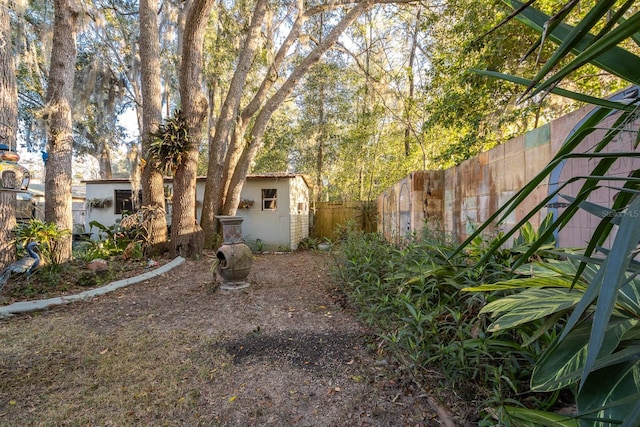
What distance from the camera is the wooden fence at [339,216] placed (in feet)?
34.0

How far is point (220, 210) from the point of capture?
794cm

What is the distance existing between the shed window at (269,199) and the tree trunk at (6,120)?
5961 mm

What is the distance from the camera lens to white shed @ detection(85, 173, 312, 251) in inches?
369

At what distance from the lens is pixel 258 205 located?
31.4ft

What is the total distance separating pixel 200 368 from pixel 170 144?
5042mm

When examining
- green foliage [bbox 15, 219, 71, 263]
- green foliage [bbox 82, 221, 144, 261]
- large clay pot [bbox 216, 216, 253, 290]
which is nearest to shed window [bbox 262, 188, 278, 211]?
green foliage [bbox 82, 221, 144, 261]

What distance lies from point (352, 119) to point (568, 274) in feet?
42.2

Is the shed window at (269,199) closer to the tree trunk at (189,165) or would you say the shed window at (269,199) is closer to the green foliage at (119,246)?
the tree trunk at (189,165)

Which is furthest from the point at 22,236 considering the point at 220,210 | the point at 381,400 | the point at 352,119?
the point at 352,119

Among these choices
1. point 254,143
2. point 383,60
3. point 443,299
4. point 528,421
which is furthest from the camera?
point 383,60

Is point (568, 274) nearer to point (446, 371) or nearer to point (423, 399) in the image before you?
point (446, 371)

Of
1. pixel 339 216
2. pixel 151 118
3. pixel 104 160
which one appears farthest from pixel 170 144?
pixel 104 160


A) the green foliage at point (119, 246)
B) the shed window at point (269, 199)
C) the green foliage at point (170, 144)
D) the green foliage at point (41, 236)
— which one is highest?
the green foliage at point (170, 144)

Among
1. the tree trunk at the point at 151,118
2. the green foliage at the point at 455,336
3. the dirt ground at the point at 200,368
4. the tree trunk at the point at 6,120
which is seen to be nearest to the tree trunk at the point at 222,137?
the tree trunk at the point at 151,118
